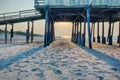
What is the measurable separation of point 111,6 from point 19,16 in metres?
12.1

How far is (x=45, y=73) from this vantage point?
289 inches

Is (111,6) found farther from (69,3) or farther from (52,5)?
(52,5)

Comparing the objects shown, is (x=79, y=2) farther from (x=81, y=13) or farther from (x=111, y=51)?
(x=111, y=51)

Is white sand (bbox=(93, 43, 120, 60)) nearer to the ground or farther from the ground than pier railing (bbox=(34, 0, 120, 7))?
nearer to the ground

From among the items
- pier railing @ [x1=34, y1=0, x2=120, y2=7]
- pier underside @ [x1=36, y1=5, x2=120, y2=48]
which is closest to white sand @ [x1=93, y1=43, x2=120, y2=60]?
pier underside @ [x1=36, y1=5, x2=120, y2=48]

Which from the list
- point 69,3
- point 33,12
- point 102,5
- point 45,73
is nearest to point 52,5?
point 69,3

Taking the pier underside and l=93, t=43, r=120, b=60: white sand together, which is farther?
the pier underside

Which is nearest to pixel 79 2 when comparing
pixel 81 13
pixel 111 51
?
pixel 81 13

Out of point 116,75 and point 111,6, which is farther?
point 111,6

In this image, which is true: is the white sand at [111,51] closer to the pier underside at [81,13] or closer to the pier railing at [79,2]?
the pier underside at [81,13]

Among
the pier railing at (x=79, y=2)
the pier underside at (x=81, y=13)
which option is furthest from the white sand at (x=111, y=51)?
the pier railing at (x=79, y=2)

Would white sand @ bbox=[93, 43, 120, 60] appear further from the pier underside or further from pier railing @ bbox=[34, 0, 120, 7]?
pier railing @ bbox=[34, 0, 120, 7]

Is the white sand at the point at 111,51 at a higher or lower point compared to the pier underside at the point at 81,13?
lower

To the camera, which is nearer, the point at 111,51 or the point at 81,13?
the point at 111,51
